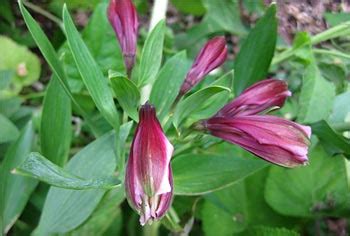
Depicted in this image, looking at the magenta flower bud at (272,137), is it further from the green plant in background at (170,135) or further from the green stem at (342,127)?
the green stem at (342,127)

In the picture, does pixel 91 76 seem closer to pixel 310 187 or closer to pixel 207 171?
pixel 207 171

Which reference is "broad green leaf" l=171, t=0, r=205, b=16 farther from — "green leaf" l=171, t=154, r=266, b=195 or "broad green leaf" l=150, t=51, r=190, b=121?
"green leaf" l=171, t=154, r=266, b=195

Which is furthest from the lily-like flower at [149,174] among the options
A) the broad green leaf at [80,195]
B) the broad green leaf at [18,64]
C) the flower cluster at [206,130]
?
the broad green leaf at [18,64]

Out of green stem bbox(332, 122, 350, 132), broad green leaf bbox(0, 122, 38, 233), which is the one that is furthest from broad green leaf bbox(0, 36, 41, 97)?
green stem bbox(332, 122, 350, 132)

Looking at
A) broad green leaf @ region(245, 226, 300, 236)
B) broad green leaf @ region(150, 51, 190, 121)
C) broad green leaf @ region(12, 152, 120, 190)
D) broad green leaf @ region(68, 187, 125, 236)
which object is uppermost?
broad green leaf @ region(12, 152, 120, 190)

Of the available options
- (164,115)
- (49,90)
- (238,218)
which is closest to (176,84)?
(164,115)

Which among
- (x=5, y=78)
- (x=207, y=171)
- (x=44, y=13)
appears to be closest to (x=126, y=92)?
(x=207, y=171)
